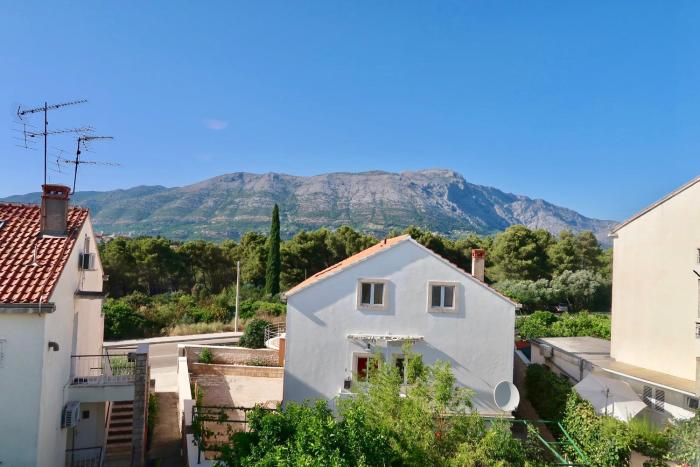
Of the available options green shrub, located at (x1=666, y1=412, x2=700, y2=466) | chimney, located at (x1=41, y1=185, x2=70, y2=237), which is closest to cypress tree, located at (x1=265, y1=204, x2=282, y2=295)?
chimney, located at (x1=41, y1=185, x2=70, y2=237)

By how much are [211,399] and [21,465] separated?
33.6 feet

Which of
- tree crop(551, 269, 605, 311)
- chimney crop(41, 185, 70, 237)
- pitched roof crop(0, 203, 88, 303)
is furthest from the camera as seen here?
tree crop(551, 269, 605, 311)

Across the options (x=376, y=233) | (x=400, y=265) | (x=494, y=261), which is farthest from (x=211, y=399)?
(x=376, y=233)

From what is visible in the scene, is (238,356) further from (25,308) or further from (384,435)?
(384,435)

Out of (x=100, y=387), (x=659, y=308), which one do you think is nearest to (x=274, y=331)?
(x=100, y=387)

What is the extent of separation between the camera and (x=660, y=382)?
582 inches

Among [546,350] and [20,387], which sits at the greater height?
[20,387]

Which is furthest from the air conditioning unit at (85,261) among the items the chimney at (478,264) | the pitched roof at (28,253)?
the chimney at (478,264)

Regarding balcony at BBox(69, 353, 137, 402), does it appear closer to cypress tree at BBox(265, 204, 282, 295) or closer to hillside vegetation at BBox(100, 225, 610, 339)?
hillside vegetation at BBox(100, 225, 610, 339)

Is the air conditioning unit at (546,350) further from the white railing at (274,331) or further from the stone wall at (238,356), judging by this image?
the white railing at (274,331)

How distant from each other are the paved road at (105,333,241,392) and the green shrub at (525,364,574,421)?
51.4 feet

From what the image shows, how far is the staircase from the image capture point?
15.7 meters

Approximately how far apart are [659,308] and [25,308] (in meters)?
18.2

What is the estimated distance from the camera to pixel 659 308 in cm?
1666
